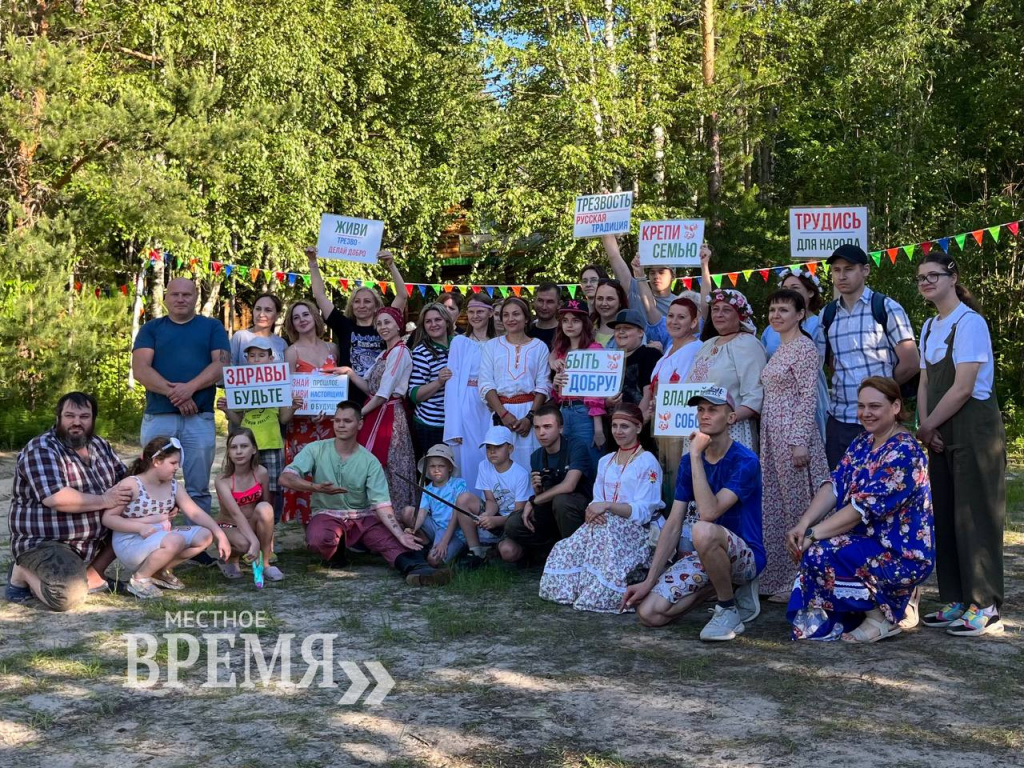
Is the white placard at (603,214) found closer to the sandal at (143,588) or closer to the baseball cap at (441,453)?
the baseball cap at (441,453)

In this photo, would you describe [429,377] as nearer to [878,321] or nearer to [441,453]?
[441,453]

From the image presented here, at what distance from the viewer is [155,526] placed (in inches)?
267

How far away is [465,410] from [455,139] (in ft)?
53.4

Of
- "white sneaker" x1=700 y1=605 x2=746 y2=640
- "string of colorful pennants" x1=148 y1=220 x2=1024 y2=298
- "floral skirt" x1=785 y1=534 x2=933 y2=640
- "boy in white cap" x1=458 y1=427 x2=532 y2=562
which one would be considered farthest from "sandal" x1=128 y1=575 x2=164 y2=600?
"string of colorful pennants" x1=148 y1=220 x2=1024 y2=298

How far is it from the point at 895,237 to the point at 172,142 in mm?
11407

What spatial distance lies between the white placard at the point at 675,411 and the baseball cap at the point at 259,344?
3.02 metres

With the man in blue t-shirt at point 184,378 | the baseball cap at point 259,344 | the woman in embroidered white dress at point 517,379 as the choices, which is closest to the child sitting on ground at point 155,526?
the man in blue t-shirt at point 184,378

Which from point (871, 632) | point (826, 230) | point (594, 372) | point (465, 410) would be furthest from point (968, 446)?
point (465, 410)

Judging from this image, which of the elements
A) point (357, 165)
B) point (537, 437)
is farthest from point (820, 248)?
point (357, 165)

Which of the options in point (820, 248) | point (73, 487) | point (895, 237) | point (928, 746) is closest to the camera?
point (928, 746)

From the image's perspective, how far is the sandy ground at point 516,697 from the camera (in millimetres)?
4148

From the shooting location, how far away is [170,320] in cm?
799

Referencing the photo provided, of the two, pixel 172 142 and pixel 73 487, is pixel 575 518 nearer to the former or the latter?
pixel 73 487

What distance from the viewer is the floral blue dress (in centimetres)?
559
